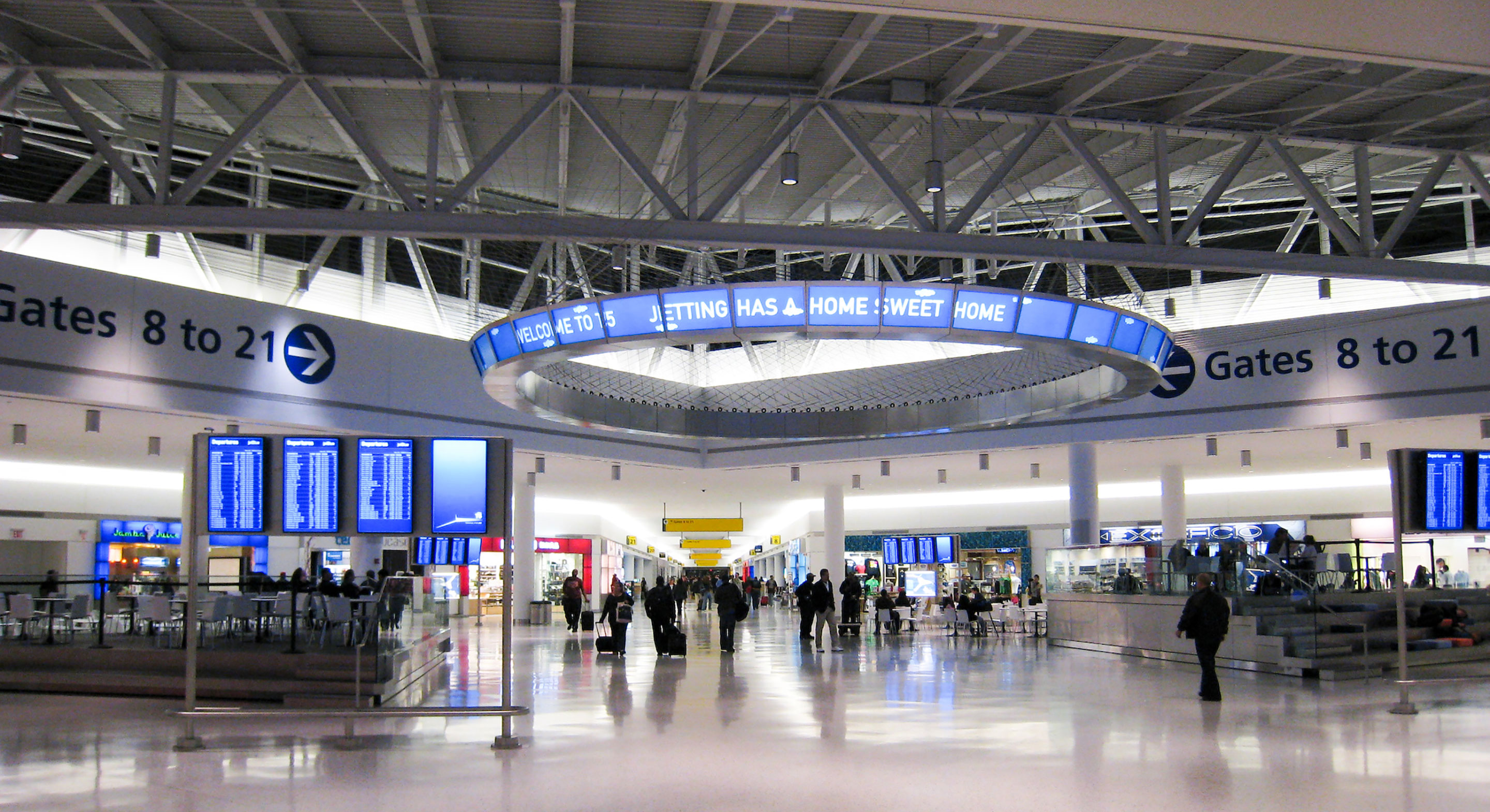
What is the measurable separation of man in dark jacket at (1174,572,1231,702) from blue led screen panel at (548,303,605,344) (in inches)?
289

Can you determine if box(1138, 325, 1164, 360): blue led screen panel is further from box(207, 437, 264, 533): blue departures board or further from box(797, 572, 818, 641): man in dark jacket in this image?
box(207, 437, 264, 533): blue departures board

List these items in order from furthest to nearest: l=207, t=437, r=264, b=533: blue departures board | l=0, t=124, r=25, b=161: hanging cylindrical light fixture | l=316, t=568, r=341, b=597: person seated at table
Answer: l=316, t=568, r=341, b=597: person seated at table → l=0, t=124, r=25, b=161: hanging cylindrical light fixture → l=207, t=437, r=264, b=533: blue departures board

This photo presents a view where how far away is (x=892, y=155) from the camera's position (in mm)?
14398

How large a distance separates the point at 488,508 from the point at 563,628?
18.5 m

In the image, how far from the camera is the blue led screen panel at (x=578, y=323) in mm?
12781

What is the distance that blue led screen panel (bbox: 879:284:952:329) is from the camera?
12.1 meters

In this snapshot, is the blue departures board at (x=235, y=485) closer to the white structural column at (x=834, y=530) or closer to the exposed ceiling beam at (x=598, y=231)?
the exposed ceiling beam at (x=598, y=231)

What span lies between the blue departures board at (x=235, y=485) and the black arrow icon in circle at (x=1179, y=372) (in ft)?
53.8

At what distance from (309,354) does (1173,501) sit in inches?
721

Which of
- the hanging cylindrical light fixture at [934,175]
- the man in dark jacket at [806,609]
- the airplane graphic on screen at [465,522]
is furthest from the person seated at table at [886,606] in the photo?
the airplane graphic on screen at [465,522]

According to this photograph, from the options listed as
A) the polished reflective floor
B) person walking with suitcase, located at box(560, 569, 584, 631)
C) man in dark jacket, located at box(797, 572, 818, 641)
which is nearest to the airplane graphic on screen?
the polished reflective floor

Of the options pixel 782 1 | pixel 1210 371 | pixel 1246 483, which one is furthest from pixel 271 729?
pixel 1246 483

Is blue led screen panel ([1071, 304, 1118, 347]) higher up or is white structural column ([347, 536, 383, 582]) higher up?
blue led screen panel ([1071, 304, 1118, 347])

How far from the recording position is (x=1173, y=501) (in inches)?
975
